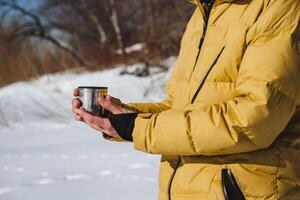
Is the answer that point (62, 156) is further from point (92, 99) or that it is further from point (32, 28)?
point (32, 28)

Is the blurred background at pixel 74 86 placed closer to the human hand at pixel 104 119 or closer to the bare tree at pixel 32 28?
the bare tree at pixel 32 28

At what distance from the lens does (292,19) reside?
1.48 metres

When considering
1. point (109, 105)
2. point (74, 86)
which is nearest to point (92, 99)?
point (109, 105)

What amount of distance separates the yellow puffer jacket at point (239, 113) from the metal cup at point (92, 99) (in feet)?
0.68

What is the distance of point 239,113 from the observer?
56.6 inches

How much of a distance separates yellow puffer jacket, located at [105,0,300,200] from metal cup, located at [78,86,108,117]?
21 cm

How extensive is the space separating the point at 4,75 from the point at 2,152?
7.31 m

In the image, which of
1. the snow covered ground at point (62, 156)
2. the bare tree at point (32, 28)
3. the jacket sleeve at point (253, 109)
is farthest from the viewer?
the bare tree at point (32, 28)

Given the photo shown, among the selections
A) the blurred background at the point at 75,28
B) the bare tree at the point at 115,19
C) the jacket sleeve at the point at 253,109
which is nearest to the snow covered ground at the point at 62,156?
the jacket sleeve at the point at 253,109

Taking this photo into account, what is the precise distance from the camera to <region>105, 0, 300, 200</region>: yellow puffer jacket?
1.44 m

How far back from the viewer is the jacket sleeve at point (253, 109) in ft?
4.68

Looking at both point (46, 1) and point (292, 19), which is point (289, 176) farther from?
point (46, 1)

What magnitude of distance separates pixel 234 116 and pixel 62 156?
4.77 meters

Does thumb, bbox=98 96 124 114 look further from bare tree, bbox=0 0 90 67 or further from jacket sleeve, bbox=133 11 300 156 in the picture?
bare tree, bbox=0 0 90 67
